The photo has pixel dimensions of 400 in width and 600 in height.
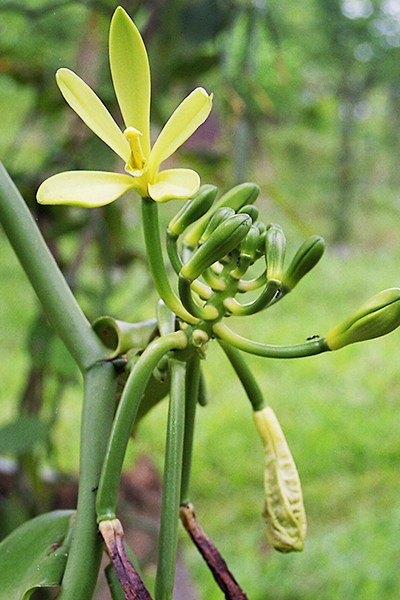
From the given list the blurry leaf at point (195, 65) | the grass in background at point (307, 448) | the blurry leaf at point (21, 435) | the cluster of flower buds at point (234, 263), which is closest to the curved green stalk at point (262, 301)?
the cluster of flower buds at point (234, 263)

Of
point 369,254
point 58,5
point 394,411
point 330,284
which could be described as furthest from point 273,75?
point 58,5

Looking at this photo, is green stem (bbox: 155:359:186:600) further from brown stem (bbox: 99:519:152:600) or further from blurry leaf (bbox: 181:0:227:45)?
blurry leaf (bbox: 181:0:227:45)

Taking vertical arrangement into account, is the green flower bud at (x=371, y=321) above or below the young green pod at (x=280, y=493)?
above

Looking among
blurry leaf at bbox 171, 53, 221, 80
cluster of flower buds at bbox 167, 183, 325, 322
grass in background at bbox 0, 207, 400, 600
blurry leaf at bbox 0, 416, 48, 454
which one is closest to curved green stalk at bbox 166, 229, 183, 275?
cluster of flower buds at bbox 167, 183, 325, 322

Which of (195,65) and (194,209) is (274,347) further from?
(195,65)

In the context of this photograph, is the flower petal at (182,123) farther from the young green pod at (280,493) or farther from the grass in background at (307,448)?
the grass in background at (307,448)

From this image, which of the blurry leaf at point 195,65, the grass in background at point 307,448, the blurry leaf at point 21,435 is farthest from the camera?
the grass in background at point 307,448
